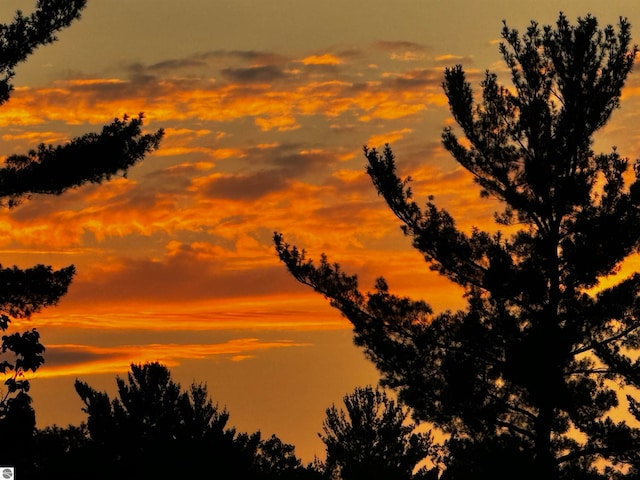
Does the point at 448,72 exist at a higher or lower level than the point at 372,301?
higher

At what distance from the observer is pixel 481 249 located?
2422 cm

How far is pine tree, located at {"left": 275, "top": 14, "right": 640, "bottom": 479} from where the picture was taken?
76.3ft

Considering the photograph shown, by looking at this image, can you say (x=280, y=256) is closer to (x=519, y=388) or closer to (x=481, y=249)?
(x=481, y=249)

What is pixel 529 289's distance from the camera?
23500 mm

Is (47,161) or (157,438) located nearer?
(47,161)

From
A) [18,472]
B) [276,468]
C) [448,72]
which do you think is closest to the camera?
[18,472]

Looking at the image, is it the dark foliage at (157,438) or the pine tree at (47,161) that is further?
the dark foliage at (157,438)

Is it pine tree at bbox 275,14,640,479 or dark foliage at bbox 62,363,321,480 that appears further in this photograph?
dark foliage at bbox 62,363,321,480

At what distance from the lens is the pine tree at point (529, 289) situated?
2325 cm

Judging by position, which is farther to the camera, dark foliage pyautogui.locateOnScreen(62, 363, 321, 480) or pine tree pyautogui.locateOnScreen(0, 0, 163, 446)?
dark foliage pyautogui.locateOnScreen(62, 363, 321, 480)

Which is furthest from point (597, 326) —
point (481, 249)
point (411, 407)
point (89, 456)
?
point (89, 456)

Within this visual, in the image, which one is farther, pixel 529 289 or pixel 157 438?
pixel 157 438

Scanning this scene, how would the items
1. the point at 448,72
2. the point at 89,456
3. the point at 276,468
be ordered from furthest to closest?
1. the point at 276,468
2. the point at 89,456
3. the point at 448,72

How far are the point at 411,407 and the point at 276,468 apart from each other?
33.6 meters
